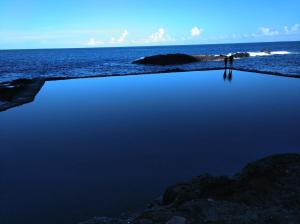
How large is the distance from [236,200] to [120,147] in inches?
195

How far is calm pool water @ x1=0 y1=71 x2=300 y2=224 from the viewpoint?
7122 millimetres

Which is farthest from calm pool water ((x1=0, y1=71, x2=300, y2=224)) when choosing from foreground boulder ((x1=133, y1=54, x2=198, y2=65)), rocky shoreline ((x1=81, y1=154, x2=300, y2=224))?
foreground boulder ((x1=133, y1=54, x2=198, y2=65))

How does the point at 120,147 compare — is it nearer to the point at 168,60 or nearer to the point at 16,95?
the point at 16,95

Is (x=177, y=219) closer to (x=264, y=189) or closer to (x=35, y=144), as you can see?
(x=264, y=189)

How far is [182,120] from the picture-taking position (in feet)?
44.3

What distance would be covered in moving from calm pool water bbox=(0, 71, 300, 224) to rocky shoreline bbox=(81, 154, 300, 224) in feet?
3.17

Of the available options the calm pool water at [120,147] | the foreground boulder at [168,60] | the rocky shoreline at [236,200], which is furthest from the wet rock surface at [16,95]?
the foreground boulder at [168,60]

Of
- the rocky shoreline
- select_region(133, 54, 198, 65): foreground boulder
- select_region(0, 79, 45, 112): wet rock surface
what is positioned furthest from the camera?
select_region(133, 54, 198, 65): foreground boulder

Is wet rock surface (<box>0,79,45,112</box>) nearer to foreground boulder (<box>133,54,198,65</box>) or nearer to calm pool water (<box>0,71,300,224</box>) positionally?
calm pool water (<box>0,71,300,224</box>)

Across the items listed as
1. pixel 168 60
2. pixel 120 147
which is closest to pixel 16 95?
pixel 120 147

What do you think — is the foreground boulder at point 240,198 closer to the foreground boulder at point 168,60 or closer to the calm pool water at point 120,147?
the calm pool water at point 120,147

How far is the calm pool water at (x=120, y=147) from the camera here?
7.12m

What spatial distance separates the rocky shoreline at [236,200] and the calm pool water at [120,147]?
97cm

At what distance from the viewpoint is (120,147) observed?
33.9 feet
